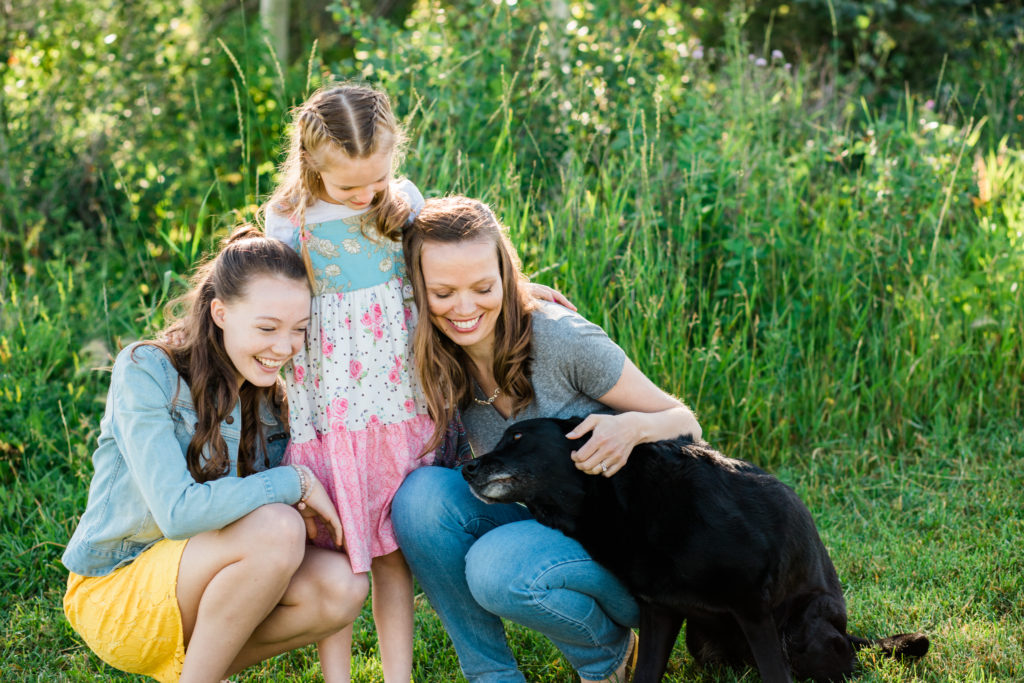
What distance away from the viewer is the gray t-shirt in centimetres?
253

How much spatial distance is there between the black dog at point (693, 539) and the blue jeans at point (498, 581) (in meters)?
0.08

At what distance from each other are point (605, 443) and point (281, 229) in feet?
3.37

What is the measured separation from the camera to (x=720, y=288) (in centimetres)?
420

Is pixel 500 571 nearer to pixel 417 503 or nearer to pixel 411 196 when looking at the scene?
pixel 417 503

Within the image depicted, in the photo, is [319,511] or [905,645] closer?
→ [319,511]

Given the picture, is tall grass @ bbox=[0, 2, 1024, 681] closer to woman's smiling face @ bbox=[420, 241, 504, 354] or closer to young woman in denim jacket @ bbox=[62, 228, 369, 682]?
young woman in denim jacket @ bbox=[62, 228, 369, 682]

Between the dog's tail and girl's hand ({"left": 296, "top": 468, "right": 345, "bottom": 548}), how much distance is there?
1413 millimetres

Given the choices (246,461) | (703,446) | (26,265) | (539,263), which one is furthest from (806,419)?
(26,265)

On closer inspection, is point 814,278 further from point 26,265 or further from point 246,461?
point 26,265

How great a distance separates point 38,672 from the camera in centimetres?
279

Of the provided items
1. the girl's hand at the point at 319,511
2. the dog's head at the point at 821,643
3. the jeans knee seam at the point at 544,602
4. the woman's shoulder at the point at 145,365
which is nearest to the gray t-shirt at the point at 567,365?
the jeans knee seam at the point at 544,602

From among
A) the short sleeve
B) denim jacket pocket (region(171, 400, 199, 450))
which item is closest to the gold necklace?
the short sleeve

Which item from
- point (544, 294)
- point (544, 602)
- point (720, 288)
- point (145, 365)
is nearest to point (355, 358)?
point (145, 365)

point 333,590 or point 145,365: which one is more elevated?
point 145,365
